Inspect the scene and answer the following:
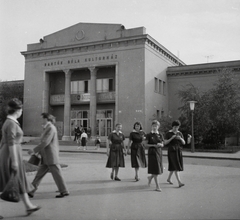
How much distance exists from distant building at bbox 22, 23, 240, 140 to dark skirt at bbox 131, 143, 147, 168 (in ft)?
70.6

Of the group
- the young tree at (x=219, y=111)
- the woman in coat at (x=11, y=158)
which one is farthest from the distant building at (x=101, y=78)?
the woman in coat at (x=11, y=158)

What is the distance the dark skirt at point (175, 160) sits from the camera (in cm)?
823

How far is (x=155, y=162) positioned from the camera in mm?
7770

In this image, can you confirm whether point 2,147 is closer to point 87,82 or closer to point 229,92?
point 229,92

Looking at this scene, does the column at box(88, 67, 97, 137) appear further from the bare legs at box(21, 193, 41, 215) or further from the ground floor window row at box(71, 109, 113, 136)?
the bare legs at box(21, 193, 41, 215)

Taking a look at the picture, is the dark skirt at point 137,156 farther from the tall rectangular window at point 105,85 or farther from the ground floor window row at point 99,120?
the tall rectangular window at point 105,85

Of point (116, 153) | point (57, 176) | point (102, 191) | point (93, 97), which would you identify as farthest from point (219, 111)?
point (57, 176)

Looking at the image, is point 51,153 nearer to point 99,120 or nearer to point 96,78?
point 99,120

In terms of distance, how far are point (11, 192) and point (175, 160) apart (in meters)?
4.83

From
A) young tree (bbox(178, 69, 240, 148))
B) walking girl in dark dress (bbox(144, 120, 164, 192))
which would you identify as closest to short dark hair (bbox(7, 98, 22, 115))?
walking girl in dark dress (bbox(144, 120, 164, 192))

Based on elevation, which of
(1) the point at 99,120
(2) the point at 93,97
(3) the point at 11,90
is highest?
(3) the point at 11,90

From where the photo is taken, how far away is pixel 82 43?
34.0 meters

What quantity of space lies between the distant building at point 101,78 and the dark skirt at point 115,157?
70.6 ft

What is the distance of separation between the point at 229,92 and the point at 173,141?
18.8 metres
